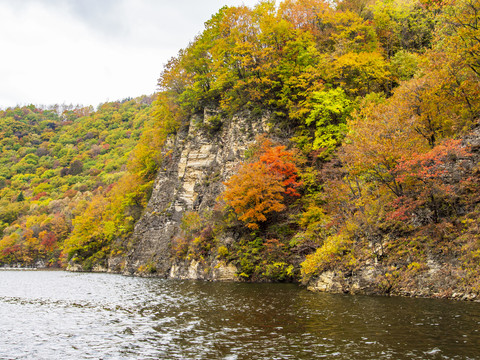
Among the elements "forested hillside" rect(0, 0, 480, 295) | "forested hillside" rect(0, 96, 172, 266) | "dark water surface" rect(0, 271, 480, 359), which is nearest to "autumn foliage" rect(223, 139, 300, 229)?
"forested hillside" rect(0, 0, 480, 295)

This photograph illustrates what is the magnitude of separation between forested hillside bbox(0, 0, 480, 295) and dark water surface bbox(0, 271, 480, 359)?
483 centimetres

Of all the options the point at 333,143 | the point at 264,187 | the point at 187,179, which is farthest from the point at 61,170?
the point at 333,143

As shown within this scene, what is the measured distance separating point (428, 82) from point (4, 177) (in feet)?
471

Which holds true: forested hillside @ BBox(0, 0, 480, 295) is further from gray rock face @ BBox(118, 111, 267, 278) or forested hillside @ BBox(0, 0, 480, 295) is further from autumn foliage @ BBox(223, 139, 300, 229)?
gray rock face @ BBox(118, 111, 267, 278)

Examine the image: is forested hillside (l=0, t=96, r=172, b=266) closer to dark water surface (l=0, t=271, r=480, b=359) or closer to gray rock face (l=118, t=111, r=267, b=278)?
gray rock face (l=118, t=111, r=267, b=278)

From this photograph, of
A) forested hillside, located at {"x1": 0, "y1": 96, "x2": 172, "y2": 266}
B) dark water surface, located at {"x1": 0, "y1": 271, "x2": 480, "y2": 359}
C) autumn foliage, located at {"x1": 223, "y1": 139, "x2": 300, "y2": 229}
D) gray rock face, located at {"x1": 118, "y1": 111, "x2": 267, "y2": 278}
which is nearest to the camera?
dark water surface, located at {"x1": 0, "y1": 271, "x2": 480, "y2": 359}

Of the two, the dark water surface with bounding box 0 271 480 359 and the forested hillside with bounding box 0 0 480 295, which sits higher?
the forested hillside with bounding box 0 0 480 295

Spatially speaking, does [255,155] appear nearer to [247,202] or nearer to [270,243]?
[247,202]

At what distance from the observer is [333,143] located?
29562 mm

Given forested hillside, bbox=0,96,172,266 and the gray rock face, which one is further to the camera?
forested hillside, bbox=0,96,172,266

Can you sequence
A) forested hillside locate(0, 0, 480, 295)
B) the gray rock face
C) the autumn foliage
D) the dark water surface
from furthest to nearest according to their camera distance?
1. the gray rock face
2. the autumn foliage
3. forested hillside locate(0, 0, 480, 295)
4. the dark water surface

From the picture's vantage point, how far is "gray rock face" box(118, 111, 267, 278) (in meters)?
37.7

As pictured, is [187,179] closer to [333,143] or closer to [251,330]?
[333,143]

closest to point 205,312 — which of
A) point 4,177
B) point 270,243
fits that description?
point 270,243
